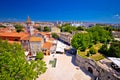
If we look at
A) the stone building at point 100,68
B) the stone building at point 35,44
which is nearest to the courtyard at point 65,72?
the stone building at point 100,68

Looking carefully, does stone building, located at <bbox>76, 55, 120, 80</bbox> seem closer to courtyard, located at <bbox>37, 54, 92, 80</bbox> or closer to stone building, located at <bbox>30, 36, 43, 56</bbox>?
courtyard, located at <bbox>37, 54, 92, 80</bbox>

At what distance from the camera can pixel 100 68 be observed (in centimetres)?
2492

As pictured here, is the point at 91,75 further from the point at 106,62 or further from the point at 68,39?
the point at 68,39

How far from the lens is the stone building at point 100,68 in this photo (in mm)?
22359

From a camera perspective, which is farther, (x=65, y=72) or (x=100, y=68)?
(x=65, y=72)

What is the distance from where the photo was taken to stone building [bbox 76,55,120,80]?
22359mm

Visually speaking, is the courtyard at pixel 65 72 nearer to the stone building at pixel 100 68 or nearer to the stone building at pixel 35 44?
the stone building at pixel 100 68

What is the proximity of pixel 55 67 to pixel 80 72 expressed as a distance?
689 cm

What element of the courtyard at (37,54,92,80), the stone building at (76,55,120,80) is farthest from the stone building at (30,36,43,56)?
the stone building at (76,55,120,80)

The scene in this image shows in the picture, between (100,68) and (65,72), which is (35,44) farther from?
(100,68)

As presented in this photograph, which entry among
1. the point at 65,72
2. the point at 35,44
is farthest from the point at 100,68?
the point at 35,44

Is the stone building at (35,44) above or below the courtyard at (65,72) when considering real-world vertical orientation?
above

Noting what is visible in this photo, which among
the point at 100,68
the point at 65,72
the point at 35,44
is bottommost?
the point at 65,72

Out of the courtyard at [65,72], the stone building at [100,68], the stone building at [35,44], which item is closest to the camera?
the stone building at [100,68]
